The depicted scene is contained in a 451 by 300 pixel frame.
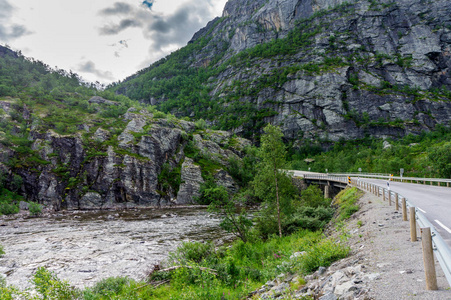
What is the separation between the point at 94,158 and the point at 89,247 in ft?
156

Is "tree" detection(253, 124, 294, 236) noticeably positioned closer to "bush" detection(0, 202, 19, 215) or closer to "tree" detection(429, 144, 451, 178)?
"tree" detection(429, 144, 451, 178)

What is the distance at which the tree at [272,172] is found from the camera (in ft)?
75.8

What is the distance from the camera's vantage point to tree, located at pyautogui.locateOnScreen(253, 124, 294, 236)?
23.1m

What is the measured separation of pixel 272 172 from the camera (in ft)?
76.9

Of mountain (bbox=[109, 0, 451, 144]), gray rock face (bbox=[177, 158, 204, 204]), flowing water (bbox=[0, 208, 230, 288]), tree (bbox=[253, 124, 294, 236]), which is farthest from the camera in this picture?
mountain (bbox=[109, 0, 451, 144])

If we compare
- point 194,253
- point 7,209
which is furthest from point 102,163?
point 194,253

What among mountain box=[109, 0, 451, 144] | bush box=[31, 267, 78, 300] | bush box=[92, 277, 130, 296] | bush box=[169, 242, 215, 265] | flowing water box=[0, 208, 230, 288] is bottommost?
flowing water box=[0, 208, 230, 288]

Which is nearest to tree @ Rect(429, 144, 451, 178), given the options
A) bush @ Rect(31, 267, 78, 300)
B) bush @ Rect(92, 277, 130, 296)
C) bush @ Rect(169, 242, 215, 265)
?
bush @ Rect(169, 242, 215, 265)

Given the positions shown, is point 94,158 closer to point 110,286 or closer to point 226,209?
point 226,209

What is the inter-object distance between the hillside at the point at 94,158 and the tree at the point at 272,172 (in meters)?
41.6

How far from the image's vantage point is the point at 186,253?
15.9 m

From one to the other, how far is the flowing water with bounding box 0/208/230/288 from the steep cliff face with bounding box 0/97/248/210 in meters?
23.3

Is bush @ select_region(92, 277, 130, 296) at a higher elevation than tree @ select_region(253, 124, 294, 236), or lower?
lower

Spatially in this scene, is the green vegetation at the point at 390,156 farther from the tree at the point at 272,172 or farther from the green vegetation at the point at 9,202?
the green vegetation at the point at 9,202
